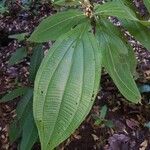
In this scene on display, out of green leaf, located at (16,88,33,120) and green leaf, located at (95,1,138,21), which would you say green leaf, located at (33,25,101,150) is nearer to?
green leaf, located at (95,1,138,21)

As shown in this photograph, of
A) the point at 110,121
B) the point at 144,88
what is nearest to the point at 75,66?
the point at 110,121

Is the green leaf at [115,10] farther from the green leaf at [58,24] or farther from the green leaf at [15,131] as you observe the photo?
the green leaf at [15,131]

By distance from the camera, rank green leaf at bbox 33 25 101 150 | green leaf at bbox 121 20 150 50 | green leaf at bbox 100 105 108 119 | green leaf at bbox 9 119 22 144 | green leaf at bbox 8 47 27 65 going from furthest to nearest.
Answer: green leaf at bbox 100 105 108 119, green leaf at bbox 8 47 27 65, green leaf at bbox 9 119 22 144, green leaf at bbox 121 20 150 50, green leaf at bbox 33 25 101 150

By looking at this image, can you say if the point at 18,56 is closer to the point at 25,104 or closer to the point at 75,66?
the point at 25,104

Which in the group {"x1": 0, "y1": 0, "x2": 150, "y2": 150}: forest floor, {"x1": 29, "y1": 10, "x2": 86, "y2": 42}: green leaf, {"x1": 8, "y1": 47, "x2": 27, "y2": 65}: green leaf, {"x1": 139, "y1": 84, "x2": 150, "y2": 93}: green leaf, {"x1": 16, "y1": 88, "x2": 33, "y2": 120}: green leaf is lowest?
{"x1": 0, "y1": 0, "x2": 150, "y2": 150}: forest floor

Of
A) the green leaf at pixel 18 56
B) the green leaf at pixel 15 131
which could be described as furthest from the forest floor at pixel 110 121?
the green leaf at pixel 18 56

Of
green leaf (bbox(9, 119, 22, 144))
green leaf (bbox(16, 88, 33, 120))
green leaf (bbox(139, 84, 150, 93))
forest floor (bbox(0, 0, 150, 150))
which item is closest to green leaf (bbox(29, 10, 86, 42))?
green leaf (bbox(16, 88, 33, 120))
